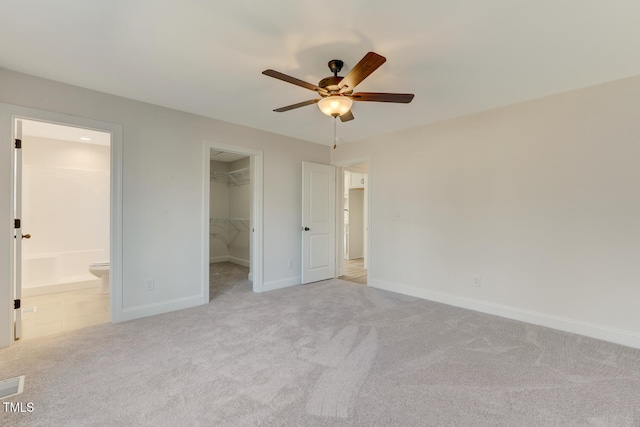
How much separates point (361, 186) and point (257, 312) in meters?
4.46

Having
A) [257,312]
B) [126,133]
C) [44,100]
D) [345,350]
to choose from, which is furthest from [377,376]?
[44,100]

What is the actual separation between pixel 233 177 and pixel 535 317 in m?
6.34

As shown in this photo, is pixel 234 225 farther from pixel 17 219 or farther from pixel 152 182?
pixel 17 219

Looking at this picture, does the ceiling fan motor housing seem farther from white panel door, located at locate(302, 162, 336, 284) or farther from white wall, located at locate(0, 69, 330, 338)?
white panel door, located at locate(302, 162, 336, 284)

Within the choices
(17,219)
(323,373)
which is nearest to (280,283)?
(323,373)

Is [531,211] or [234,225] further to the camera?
[234,225]

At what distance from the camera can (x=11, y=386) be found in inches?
80.8

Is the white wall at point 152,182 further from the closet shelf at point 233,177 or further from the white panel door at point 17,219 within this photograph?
the closet shelf at point 233,177

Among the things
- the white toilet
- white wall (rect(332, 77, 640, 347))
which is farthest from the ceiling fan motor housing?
the white toilet

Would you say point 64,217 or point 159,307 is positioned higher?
point 64,217

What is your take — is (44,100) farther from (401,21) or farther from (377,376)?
(377,376)

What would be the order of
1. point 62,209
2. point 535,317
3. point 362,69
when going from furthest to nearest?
point 62,209
point 535,317
point 362,69

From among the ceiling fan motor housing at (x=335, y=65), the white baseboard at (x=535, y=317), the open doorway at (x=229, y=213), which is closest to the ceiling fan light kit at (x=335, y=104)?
the ceiling fan motor housing at (x=335, y=65)

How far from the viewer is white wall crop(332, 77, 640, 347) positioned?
2.77 meters
